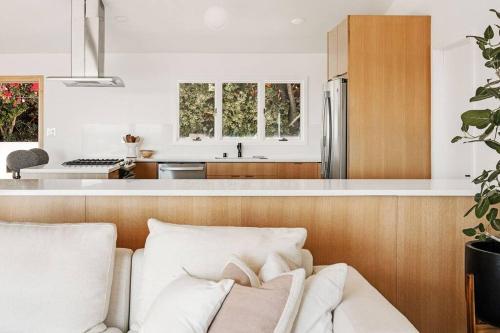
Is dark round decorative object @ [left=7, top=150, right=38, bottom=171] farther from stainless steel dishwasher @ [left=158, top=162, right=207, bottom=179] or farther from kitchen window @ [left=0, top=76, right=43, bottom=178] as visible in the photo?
kitchen window @ [left=0, top=76, right=43, bottom=178]

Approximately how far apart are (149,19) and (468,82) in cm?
368

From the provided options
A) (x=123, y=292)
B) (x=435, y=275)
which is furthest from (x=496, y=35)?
(x=123, y=292)

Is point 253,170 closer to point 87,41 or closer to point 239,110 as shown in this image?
point 239,110

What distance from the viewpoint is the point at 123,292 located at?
6.39ft

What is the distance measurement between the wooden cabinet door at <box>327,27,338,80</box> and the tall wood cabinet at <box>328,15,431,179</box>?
Answer: 1.57 ft

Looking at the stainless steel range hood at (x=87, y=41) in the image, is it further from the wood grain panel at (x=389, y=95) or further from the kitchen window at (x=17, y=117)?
the wood grain panel at (x=389, y=95)

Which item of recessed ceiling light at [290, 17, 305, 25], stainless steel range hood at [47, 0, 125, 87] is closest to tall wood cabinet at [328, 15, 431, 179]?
recessed ceiling light at [290, 17, 305, 25]

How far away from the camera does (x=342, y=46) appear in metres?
4.22

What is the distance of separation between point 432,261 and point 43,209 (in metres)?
2.17

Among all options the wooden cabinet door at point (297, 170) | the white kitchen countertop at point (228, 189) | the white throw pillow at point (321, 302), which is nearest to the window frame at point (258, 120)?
the wooden cabinet door at point (297, 170)

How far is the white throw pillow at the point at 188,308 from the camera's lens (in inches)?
55.7

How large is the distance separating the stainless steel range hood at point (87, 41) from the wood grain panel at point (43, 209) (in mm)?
2878

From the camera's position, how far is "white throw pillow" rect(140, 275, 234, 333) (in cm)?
142

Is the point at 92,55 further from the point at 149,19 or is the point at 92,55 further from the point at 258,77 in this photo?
the point at 258,77
